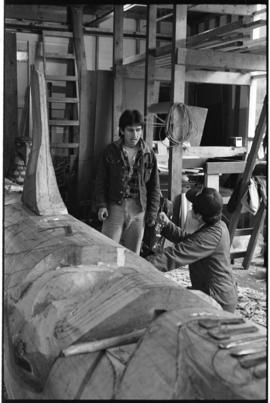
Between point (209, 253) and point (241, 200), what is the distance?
2076 mm

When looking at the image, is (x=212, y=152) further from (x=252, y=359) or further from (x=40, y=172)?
(x=252, y=359)

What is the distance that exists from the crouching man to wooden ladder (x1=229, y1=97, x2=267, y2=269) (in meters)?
1.86

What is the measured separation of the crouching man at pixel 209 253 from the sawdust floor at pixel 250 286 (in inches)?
28.7

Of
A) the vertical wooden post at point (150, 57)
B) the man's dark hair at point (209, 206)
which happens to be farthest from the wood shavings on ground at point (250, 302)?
A: the vertical wooden post at point (150, 57)

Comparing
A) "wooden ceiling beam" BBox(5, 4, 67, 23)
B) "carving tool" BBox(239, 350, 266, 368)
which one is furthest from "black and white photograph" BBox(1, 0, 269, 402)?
"wooden ceiling beam" BBox(5, 4, 67, 23)

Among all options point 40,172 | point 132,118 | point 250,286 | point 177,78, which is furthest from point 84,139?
point 40,172

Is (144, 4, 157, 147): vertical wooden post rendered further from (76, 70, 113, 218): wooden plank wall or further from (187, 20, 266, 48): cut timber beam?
(76, 70, 113, 218): wooden plank wall

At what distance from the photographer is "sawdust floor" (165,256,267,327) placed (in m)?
4.07

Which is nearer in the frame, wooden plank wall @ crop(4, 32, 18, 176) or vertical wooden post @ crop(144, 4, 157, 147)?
vertical wooden post @ crop(144, 4, 157, 147)

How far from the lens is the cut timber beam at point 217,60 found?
187 inches

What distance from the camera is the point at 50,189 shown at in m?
3.07

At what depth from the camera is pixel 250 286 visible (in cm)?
481

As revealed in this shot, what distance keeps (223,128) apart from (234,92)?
2.58 ft

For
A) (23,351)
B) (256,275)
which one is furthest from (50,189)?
(256,275)
